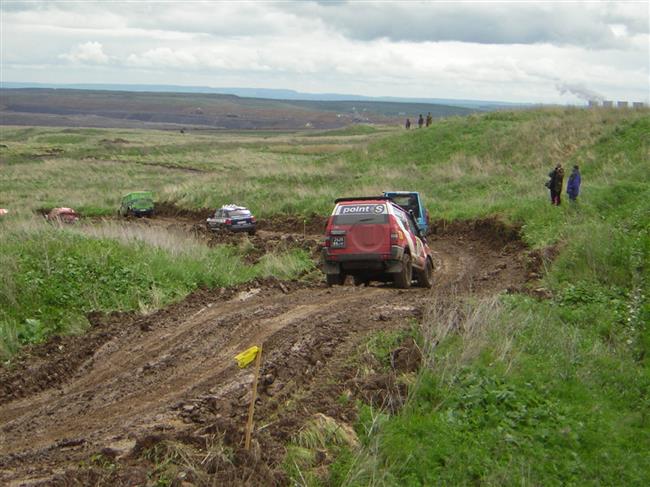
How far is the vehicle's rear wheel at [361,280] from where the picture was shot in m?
16.7

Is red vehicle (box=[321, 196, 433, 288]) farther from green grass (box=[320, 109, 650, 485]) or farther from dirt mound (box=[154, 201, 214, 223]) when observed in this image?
dirt mound (box=[154, 201, 214, 223])

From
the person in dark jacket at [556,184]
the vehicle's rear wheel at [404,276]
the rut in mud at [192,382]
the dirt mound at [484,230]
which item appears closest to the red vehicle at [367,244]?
the vehicle's rear wheel at [404,276]

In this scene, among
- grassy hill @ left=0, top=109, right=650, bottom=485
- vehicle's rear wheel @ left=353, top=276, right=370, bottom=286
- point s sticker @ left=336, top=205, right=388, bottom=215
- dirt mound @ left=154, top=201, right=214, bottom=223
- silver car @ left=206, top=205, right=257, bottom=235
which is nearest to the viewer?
grassy hill @ left=0, top=109, right=650, bottom=485

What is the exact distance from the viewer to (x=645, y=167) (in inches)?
1093

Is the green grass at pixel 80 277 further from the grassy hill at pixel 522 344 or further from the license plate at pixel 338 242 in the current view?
the license plate at pixel 338 242

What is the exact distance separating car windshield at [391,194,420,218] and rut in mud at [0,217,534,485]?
10.3m

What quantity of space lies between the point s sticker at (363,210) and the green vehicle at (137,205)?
Answer: 23666 millimetres

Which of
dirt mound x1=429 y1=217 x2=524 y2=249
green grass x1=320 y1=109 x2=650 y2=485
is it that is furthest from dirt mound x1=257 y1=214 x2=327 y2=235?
green grass x1=320 y1=109 x2=650 y2=485

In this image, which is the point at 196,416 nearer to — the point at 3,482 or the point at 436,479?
the point at 3,482

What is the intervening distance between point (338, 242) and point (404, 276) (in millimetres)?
1445

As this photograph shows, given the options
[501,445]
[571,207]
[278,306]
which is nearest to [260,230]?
[571,207]

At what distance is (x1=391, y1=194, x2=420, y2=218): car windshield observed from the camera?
79.3ft

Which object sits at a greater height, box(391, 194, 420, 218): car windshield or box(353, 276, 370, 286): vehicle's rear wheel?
box(391, 194, 420, 218): car windshield

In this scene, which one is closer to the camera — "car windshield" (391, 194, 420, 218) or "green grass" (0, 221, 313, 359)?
"green grass" (0, 221, 313, 359)
